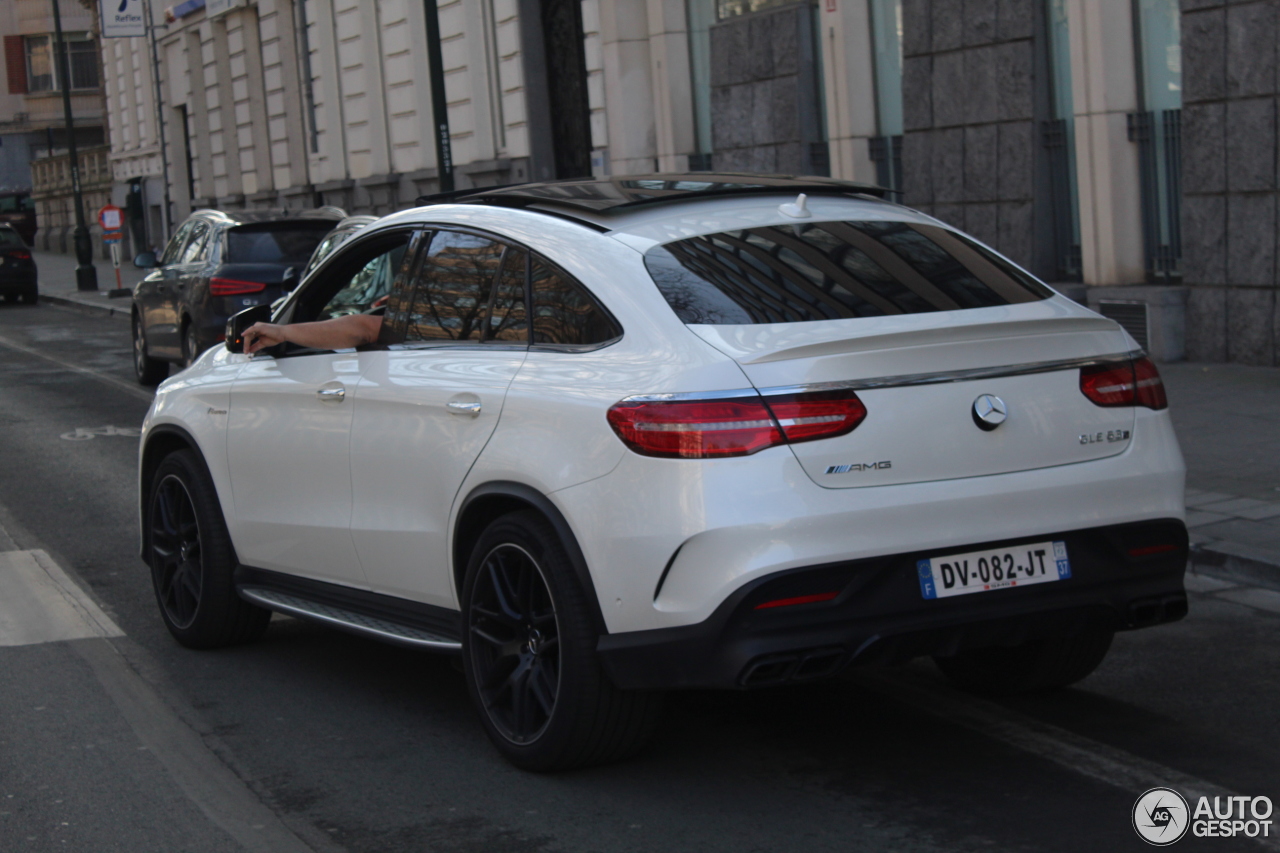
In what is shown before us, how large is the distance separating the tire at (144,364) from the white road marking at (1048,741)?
41.8ft

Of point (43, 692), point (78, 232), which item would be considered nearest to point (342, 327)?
point (43, 692)

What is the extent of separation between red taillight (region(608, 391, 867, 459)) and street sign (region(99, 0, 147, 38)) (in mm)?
34739

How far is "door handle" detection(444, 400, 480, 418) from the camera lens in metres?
4.79

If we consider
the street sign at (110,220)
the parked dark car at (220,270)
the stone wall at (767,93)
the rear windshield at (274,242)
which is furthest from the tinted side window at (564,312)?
the street sign at (110,220)

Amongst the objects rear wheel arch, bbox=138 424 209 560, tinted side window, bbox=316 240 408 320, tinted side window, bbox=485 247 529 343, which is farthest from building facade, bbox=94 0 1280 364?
tinted side window, bbox=485 247 529 343

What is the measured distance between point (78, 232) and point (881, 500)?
34355 mm

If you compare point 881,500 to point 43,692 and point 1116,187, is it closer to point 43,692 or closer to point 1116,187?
point 43,692

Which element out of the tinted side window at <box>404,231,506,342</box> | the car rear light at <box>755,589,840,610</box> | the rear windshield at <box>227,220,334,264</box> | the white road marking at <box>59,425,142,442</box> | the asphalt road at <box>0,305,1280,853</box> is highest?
the rear windshield at <box>227,220,334,264</box>

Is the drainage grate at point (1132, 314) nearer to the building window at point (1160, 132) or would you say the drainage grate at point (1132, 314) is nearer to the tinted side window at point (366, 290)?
the building window at point (1160, 132)

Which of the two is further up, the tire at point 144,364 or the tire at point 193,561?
the tire at point 144,364

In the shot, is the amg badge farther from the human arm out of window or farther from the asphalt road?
the human arm out of window

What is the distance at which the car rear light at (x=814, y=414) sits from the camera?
4.14 metres

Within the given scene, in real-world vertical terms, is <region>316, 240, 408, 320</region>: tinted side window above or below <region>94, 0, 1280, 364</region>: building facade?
below

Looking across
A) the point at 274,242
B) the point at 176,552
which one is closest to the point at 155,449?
the point at 176,552
